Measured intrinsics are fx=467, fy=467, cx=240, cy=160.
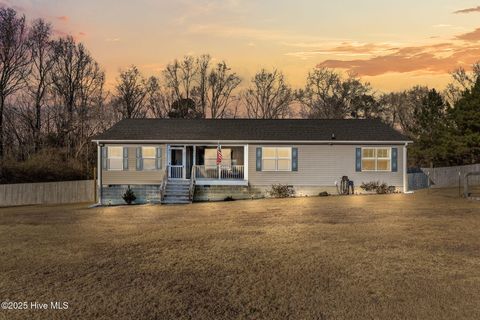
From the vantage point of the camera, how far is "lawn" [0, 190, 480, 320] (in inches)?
284

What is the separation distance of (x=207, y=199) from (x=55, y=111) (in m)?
26.6

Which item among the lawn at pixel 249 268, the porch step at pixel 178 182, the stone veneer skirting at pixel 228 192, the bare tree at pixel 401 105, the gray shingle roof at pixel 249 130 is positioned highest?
the bare tree at pixel 401 105

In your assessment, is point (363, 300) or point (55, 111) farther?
point (55, 111)

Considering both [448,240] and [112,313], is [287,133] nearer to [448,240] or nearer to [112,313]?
[448,240]

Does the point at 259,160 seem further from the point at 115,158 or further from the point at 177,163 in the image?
the point at 115,158

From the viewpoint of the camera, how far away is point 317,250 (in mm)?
11141

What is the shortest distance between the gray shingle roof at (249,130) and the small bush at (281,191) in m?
2.81

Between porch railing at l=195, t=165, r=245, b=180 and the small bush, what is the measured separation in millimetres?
2079

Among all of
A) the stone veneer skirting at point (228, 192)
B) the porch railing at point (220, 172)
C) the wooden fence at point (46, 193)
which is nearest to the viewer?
the stone veneer skirting at point (228, 192)

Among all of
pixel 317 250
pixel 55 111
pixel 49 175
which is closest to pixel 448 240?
pixel 317 250

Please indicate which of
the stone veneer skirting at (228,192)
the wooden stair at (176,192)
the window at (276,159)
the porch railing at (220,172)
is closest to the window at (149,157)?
the wooden stair at (176,192)

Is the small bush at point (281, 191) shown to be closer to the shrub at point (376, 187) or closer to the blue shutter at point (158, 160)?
the shrub at point (376, 187)

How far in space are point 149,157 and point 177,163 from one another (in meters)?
1.90

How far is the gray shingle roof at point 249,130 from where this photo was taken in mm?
28109
